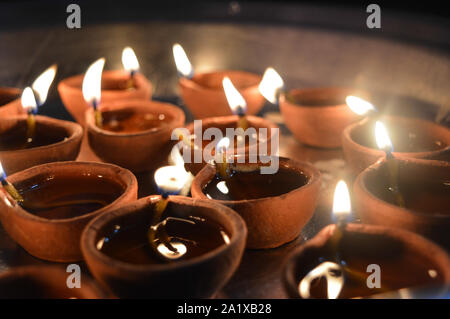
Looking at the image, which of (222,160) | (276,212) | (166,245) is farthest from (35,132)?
(276,212)

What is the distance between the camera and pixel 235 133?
6.37ft

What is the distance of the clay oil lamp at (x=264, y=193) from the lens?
4.44 ft

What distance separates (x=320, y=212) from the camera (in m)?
1.67

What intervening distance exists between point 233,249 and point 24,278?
1.48ft

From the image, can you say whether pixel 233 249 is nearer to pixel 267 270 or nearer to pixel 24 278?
Result: pixel 267 270

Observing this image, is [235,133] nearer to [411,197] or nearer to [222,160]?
[222,160]

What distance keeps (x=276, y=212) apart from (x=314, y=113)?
0.73 meters

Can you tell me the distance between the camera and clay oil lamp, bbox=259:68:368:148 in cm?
→ 200

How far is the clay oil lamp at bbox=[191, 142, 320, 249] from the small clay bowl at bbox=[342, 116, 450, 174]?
0.24 meters

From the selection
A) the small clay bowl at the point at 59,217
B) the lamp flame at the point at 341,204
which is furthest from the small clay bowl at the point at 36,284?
the lamp flame at the point at 341,204

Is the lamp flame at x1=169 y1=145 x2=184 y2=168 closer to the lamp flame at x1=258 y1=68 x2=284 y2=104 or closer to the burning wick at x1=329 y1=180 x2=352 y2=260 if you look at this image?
the lamp flame at x1=258 y1=68 x2=284 y2=104

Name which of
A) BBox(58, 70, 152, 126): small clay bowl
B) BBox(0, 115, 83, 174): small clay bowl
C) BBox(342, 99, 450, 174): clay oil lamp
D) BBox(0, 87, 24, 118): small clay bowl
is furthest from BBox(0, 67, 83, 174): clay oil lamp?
BBox(342, 99, 450, 174): clay oil lamp

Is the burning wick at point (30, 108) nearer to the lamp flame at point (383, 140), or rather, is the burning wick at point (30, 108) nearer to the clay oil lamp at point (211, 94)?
the clay oil lamp at point (211, 94)

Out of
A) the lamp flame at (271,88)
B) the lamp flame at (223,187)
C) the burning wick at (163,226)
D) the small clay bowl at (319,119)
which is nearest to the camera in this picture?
the burning wick at (163,226)
